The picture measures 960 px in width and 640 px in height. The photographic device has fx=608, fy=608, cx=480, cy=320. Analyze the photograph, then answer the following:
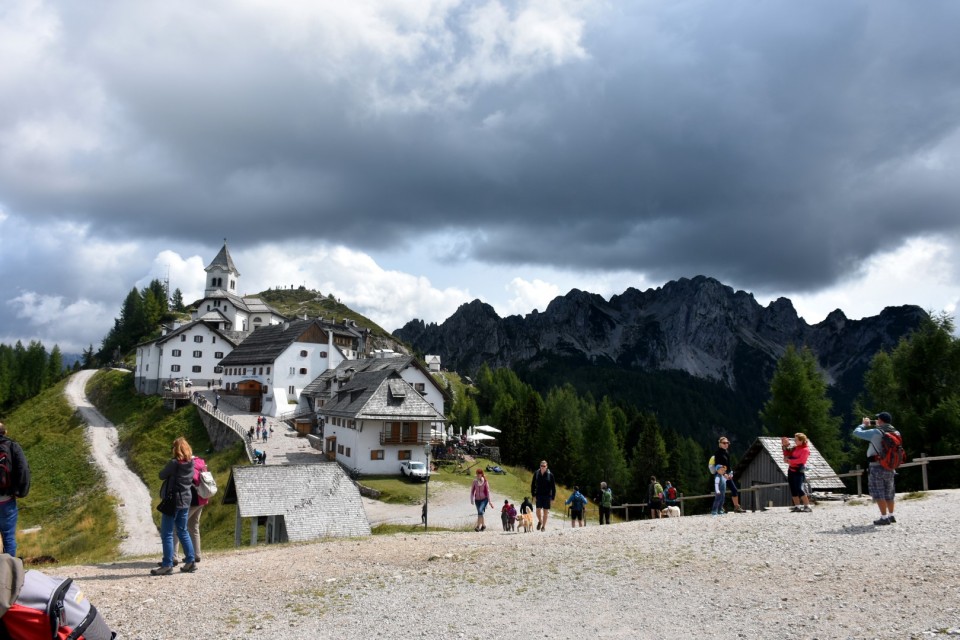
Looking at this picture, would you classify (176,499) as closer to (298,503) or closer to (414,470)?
(298,503)

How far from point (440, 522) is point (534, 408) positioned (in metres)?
49.3

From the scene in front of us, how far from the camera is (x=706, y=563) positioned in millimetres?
11414

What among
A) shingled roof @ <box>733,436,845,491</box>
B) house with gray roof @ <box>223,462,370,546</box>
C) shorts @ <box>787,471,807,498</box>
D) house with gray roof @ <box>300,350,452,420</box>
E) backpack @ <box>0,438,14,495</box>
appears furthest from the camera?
house with gray roof @ <box>300,350,452,420</box>

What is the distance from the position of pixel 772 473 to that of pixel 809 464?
2862mm

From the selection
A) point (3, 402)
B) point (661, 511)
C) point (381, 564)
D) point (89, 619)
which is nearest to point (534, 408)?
point (661, 511)

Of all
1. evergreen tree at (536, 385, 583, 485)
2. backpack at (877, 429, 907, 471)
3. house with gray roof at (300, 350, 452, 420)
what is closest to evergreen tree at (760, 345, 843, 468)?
evergreen tree at (536, 385, 583, 485)

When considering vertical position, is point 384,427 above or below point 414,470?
above

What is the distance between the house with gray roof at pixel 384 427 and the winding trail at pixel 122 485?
46.6 feet

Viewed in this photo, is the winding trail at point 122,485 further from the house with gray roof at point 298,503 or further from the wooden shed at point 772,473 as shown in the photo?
the wooden shed at point 772,473

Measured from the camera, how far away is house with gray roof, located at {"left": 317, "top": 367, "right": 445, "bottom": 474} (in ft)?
152

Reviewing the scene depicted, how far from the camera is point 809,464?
2831 cm

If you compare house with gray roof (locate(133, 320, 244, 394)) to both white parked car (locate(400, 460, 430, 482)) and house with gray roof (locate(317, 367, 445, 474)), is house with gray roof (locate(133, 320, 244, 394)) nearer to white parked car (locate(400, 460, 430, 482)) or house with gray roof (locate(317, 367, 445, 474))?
house with gray roof (locate(317, 367, 445, 474))

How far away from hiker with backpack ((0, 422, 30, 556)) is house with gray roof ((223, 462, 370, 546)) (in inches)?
519

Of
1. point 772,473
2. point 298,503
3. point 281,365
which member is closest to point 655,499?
point 772,473
